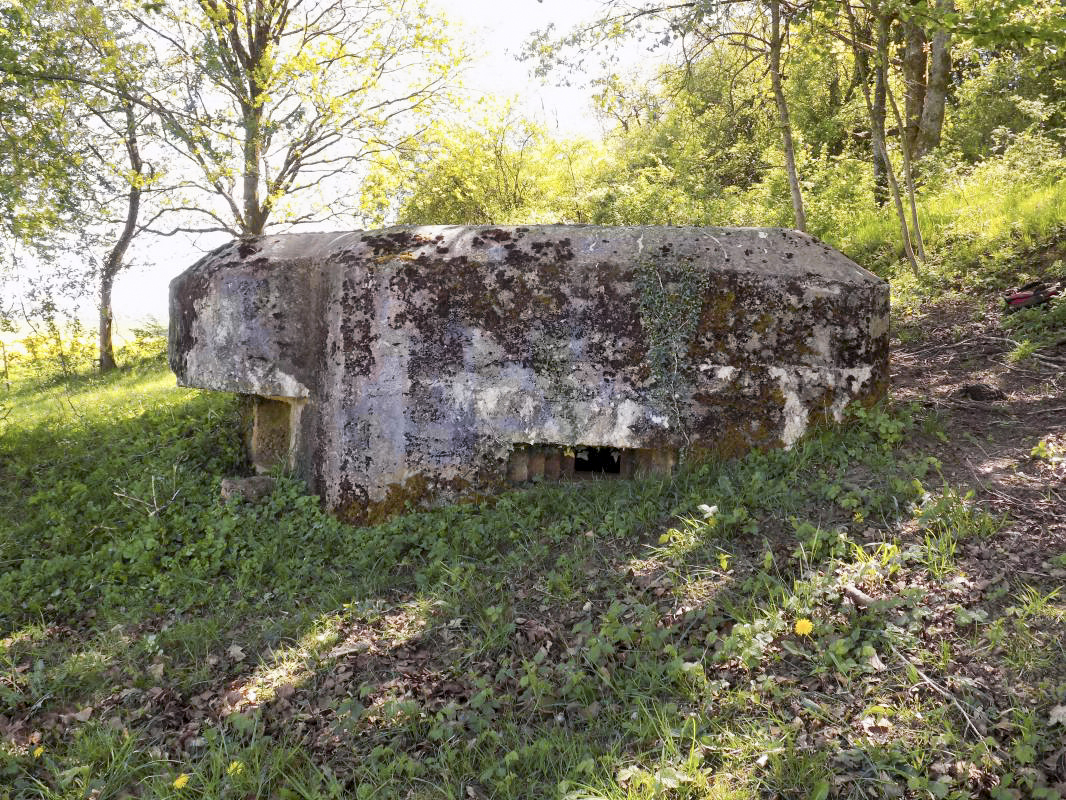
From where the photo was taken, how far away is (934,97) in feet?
35.8

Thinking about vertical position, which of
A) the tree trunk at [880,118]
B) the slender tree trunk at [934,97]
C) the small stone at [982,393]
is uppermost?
the slender tree trunk at [934,97]

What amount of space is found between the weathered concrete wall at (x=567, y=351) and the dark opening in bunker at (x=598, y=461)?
0.53 ft

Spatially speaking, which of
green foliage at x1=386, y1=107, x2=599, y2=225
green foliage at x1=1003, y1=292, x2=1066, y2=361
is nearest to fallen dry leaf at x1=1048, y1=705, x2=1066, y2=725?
green foliage at x1=1003, y1=292, x2=1066, y2=361

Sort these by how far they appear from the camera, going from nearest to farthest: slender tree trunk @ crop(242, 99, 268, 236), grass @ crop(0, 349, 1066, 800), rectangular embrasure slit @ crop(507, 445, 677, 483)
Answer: grass @ crop(0, 349, 1066, 800), rectangular embrasure slit @ crop(507, 445, 677, 483), slender tree trunk @ crop(242, 99, 268, 236)

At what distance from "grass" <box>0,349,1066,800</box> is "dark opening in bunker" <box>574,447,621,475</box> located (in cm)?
44

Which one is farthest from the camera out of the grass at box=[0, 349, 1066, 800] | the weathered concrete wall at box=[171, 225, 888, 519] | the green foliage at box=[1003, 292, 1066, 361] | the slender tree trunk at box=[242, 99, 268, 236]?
the slender tree trunk at box=[242, 99, 268, 236]

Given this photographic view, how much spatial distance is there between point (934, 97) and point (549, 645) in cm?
1130

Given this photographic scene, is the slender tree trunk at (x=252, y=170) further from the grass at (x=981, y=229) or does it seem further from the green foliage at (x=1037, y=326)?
the green foliage at (x=1037, y=326)

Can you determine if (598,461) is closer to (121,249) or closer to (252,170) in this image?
(252,170)

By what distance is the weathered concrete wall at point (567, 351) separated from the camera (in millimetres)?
4488

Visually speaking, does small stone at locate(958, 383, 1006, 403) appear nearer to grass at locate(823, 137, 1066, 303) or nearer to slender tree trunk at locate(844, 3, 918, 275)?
grass at locate(823, 137, 1066, 303)

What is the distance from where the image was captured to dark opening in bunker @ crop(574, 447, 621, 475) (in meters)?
4.99

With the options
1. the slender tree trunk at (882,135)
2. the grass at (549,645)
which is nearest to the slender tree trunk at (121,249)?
the grass at (549,645)

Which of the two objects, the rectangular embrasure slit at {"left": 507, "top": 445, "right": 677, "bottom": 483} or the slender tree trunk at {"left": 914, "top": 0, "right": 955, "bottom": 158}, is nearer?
the rectangular embrasure slit at {"left": 507, "top": 445, "right": 677, "bottom": 483}
